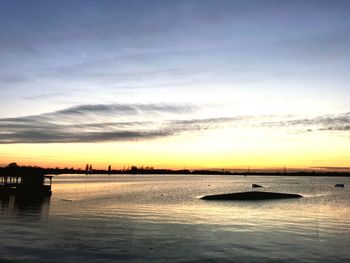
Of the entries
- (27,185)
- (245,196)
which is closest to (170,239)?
(245,196)

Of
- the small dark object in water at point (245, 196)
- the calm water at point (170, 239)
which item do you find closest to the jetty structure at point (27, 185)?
the calm water at point (170, 239)

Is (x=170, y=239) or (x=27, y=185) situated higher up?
(x=27, y=185)

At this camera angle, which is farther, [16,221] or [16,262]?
[16,221]

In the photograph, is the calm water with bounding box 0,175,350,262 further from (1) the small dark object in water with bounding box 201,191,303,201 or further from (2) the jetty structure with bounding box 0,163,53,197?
(2) the jetty structure with bounding box 0,163,53,197

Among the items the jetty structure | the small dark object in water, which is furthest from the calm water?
the jetty structure

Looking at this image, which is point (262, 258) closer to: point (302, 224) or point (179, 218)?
point (302, 224)

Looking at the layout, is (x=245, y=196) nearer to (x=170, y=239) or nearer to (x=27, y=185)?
(x=27, y=185)

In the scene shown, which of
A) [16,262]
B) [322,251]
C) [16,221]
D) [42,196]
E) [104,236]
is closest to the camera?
[16,262]

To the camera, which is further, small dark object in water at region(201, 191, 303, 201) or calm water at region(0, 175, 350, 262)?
small dark object in water at region(201, 191, 303, 201)

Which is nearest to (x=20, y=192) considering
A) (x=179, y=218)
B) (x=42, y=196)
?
(x=42, y=196)

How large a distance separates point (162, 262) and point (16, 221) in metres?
27.3

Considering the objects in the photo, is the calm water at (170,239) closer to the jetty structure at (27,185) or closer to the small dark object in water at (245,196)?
the small dark object in water at (245,196)

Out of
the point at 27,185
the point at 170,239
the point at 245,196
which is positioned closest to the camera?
the point at 170,239

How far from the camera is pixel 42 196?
3386 inches
